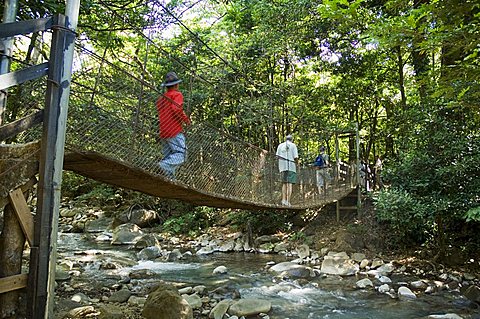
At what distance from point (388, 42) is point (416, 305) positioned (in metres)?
2.51

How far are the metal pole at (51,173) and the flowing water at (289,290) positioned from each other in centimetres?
224

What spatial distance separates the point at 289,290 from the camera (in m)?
4.07

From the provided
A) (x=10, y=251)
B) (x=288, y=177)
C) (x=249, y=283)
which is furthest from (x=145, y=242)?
(x=10, y=251)

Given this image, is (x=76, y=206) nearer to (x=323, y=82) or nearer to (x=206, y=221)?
(x=206, y=221)

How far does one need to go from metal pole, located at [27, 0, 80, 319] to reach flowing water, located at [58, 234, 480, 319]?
2241mm

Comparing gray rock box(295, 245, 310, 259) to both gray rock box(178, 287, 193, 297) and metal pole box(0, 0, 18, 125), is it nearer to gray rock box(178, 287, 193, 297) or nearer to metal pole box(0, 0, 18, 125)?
gray rock box(178, 287, 193, 297)

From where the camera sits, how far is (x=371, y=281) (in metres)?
4.38

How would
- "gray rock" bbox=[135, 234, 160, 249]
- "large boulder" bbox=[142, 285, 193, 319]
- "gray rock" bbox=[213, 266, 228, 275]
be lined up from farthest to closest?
"gray rock" bbox=[135, 234, 160, 249]
"gray rock" bbox=[213, 266, 228, 275]
"large boulder" bbox=[142, 285, 193, 319]

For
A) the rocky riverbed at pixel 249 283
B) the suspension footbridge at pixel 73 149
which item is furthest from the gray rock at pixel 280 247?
the suspension footbridge at pixel 73 149

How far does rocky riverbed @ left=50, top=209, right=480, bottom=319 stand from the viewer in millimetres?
3082

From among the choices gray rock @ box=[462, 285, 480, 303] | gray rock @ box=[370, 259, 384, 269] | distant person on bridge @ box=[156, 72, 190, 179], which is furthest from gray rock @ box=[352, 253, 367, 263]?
distant person on bridge @ box=[156, 72, 190, 179]

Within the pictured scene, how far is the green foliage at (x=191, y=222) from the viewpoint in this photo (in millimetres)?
7983

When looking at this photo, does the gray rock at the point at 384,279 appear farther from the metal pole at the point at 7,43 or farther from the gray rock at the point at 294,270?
the metal pole at the point at 7,43

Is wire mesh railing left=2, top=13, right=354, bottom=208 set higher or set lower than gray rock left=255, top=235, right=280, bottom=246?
higher
